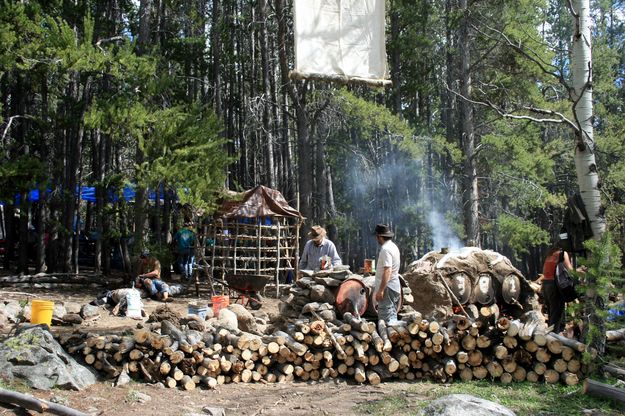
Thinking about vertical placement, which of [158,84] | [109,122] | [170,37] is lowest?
[109,122]

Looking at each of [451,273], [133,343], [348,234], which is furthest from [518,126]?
[133,343]

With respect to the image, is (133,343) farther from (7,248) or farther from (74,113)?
(7,248)

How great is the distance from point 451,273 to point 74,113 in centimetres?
1145

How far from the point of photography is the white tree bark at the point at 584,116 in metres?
7.09

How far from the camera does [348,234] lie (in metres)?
25.0

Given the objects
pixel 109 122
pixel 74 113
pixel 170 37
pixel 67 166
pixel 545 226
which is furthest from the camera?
pixel 545 226

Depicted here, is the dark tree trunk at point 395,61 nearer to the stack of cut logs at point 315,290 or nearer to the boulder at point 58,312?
the stack of cut logs at point 315,290

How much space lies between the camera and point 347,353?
25.0 feet

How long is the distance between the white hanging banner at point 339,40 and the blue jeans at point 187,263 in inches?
415

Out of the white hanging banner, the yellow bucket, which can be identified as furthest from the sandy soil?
the white hanging banner

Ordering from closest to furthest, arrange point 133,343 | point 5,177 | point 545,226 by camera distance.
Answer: point 133,343
point 5,177
point 545,226

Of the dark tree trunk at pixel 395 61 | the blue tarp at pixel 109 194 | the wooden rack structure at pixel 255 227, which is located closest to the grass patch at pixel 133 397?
the wooden rack structure at pixel 255 227

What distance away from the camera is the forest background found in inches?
589


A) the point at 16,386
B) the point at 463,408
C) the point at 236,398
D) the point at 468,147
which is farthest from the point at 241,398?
the point at 468,147
